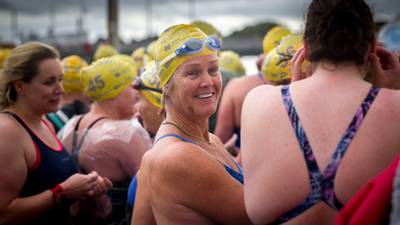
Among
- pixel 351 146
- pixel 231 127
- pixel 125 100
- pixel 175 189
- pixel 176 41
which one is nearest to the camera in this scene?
pixel 351 146

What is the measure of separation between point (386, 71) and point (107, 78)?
2.96 metres

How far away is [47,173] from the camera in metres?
3.41

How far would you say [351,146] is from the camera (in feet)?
5.47

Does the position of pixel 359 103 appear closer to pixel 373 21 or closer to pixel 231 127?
pixel 373 21

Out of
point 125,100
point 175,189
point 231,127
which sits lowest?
point 231,127

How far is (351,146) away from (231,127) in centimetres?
351

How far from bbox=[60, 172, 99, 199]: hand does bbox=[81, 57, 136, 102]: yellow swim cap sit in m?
1.07

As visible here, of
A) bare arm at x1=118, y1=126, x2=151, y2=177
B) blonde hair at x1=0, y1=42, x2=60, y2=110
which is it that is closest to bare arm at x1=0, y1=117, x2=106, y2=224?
blonde hair at x1=0, y1=42, x2=60, y2=110

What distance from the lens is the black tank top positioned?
3342 millimetres

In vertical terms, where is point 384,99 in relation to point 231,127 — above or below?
above

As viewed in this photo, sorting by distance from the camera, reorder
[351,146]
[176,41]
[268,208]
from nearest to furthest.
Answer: [351,146] < [268,208] < [176,41]

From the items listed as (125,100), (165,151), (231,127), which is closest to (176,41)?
(165,151)

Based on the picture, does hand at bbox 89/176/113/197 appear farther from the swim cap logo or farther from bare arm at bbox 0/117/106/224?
the swim cap logo

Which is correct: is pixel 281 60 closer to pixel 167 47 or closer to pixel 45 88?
pixel 167 47
